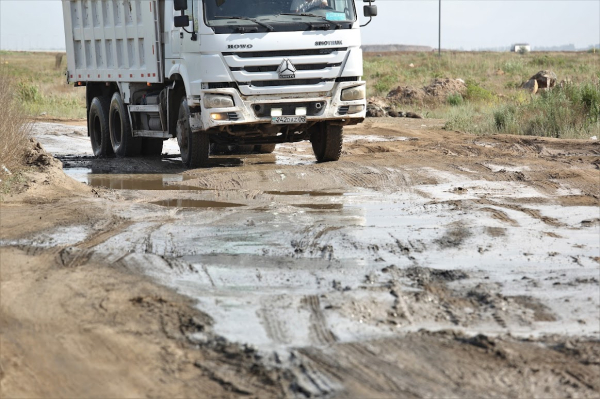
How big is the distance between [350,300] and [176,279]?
1.41 metres

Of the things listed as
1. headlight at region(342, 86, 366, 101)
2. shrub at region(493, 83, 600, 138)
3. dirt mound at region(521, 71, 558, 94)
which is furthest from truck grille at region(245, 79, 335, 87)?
dirt mound at region(521, 71, 558, 94)

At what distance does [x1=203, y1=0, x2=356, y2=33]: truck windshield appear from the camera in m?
12.8

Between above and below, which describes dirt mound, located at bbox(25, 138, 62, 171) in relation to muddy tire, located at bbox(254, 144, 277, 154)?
above

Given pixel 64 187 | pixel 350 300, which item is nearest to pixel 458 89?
pixel 64 187

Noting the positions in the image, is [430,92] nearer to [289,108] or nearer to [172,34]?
[172,34]

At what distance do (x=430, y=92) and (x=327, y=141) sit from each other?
16.3 metres

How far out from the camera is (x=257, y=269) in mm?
6984

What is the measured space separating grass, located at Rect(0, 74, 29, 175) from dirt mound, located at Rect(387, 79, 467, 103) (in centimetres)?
1795

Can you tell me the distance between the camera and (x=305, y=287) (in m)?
6.43

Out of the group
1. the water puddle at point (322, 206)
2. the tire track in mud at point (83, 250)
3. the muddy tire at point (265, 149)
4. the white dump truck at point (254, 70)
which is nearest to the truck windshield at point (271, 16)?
the white dump truck at point (254, 70)

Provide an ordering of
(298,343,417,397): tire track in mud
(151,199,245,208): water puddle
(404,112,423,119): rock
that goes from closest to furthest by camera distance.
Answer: (298,343,417,397): tire track in mud
(151,199,245,208): water puddle
(404,112,423,119): rock

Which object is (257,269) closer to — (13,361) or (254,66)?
(13,361)

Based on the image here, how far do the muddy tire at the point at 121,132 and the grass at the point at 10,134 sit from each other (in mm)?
3267

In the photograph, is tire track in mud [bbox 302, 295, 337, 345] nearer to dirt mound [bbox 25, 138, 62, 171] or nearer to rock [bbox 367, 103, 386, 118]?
dirt mound [bbox 25, 138, 62, 171]
